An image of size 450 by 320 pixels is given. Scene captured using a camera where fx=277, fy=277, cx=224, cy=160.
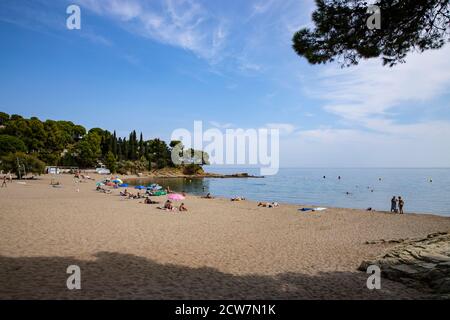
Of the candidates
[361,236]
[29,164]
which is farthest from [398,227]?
[29,164]

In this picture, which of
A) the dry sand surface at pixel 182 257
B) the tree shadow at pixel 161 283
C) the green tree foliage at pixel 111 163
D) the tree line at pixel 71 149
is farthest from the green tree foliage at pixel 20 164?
the tree shadow at pixel 161 283

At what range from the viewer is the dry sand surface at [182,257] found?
6.60 m

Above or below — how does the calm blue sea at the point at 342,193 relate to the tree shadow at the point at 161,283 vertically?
below

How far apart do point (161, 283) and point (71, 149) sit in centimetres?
9706

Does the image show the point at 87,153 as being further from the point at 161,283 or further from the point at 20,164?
the point at 161,283

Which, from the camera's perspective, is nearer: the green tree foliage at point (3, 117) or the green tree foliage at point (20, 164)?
the green tree foliage at point (20, 164)

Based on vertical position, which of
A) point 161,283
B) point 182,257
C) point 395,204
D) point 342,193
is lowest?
point 342,193

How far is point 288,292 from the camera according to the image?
6.80 m

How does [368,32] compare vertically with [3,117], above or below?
below

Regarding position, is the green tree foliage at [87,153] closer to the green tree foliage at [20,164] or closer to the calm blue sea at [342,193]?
the calm blue sea at [342,193]

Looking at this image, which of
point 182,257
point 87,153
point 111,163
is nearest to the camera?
point 182,257

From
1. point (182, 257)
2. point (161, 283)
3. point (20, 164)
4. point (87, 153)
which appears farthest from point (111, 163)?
point (161, 283)

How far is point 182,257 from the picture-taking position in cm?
973
